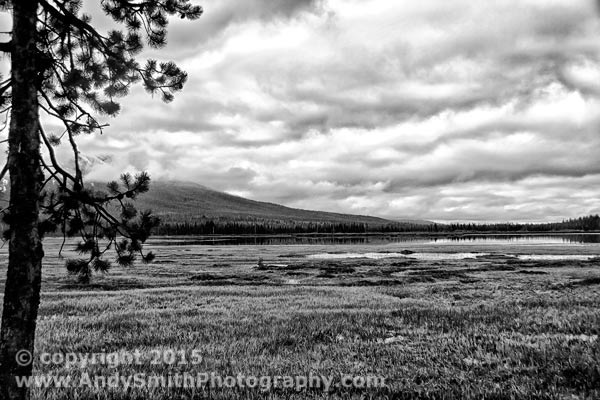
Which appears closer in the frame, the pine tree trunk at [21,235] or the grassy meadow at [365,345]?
the pine tree trunk at [21,235]

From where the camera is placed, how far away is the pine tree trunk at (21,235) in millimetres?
4883

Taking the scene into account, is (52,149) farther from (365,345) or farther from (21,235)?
(365,345)

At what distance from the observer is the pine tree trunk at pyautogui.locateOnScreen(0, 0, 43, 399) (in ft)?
16.0

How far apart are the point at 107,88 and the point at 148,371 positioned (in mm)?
5545

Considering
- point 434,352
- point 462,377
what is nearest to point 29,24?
point 462,377

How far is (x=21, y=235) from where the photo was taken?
493cm

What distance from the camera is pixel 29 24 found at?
17.7 ft

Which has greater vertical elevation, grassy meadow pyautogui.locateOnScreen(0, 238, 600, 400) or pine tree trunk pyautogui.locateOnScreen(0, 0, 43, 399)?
pine tree trunk pyautogui.locateOnScreen(0, 0, 43, 399)

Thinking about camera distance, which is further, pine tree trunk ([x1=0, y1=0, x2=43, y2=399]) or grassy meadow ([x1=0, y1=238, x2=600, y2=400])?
grassy meadow ([x1=0, y1=238, x2=600, y2=400])

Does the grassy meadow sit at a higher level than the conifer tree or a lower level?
lower

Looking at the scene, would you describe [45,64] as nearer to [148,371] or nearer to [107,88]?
[107,88]

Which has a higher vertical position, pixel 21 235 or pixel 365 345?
pixel 21 235

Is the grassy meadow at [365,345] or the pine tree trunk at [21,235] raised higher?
the pine tree trunk at [21,235]

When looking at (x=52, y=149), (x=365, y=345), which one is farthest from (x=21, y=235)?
(x=365, y=345)
